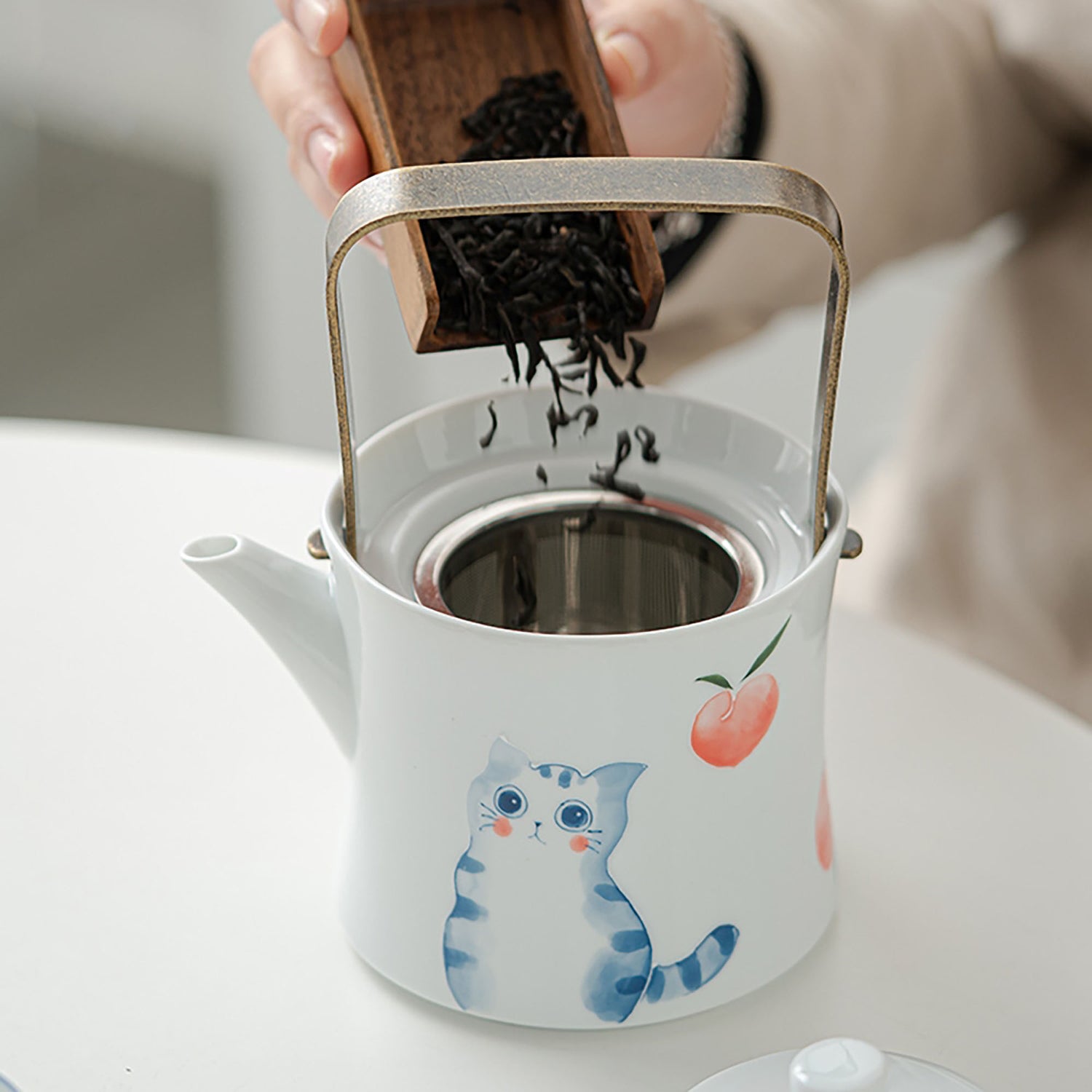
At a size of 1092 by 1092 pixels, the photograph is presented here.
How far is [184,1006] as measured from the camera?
1.60 feet

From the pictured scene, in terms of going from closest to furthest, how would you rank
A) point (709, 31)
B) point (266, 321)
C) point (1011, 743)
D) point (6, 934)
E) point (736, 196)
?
point (736, 196), point (6, 934), point (1011, 743), point (709, 31), point (266, 321)

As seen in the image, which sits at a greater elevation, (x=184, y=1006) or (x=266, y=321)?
(x=184, y=1006)

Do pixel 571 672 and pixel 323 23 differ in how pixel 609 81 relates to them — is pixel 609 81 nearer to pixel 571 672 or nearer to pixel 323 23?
pixel 323 23

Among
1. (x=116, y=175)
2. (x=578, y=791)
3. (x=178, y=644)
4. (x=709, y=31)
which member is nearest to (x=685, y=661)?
(x=578, y=791)

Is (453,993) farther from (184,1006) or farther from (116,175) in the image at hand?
(116,175)

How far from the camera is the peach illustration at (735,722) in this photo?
43 cm

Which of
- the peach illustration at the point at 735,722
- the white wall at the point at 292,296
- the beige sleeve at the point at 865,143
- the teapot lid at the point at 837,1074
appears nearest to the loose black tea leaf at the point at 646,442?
the peach illustration at the point at 735,722

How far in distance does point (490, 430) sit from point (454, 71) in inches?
Result: 7.1

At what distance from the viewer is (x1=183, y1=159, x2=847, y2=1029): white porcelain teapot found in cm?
42

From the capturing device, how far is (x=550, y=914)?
457 mm

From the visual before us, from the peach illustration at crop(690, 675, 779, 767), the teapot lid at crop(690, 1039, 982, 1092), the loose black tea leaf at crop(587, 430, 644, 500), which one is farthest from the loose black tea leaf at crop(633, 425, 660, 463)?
the teapot lid at crop(690, 1039, 982, 1092)

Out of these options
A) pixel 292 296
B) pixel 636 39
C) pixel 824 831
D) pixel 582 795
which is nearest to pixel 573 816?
pixel 582 795

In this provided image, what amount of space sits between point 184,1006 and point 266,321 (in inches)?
63.7

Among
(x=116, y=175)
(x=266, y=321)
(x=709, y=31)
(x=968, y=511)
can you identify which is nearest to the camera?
(x=709, y=31)
